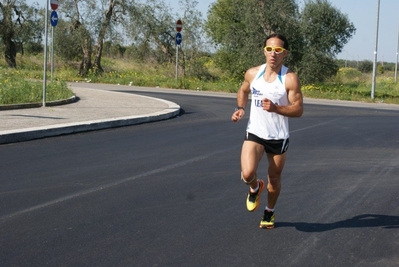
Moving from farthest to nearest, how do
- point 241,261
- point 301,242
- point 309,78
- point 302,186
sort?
point 309,78 < point 302,186 < point 301,242 < point 241,261

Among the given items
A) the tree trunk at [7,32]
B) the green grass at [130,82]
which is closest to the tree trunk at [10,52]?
the tree trunk at [7,32]

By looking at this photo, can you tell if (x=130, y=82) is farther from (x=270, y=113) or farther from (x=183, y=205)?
(x=270, y=113)

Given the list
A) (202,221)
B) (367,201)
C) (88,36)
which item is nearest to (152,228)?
(202,221)

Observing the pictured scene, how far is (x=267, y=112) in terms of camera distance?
20.1ft

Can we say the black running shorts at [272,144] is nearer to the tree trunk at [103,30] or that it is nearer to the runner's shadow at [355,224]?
the runner's shadow at [355,224]

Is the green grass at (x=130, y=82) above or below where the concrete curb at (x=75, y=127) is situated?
above

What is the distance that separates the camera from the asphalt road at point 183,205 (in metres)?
5.43

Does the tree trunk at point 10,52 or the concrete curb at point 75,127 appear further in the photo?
the tree trunk at point 10,52

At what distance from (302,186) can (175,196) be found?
69.0 inches

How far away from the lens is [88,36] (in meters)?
42.1

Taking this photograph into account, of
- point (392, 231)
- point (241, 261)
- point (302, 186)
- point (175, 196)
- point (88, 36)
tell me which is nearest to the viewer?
point (241, 261)

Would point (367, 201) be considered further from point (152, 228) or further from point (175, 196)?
point (152, 228)

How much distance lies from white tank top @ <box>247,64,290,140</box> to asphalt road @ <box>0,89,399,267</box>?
0.89m

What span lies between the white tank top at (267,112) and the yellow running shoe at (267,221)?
0.73 meters
